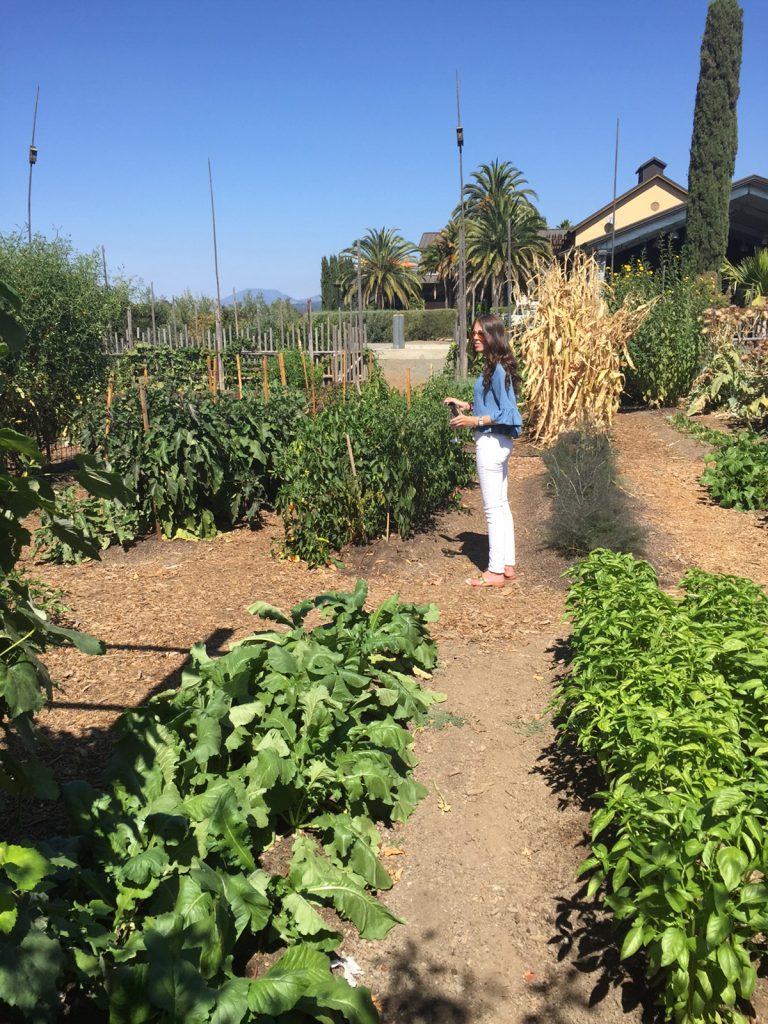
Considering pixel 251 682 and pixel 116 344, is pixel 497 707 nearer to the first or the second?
pixel 251 682

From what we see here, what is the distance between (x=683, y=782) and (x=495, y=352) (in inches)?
150

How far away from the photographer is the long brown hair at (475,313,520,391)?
19.1ft

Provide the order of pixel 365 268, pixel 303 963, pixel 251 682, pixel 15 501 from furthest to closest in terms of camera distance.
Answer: pixel 365 268 < pixel 251 682 < pixel 303 963 < pixel 15 501

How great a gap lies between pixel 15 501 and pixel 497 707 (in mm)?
3153

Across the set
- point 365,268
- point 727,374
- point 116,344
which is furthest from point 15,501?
point 365,268

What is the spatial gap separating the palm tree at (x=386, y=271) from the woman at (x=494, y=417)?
156 feet

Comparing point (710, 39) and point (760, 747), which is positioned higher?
point (710, 39)

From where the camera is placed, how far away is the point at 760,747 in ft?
8.80

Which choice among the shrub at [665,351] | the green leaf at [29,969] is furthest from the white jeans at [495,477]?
the shrub at [665,351]

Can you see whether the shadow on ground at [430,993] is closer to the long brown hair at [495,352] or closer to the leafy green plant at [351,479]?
the long brown hair at [495,352]

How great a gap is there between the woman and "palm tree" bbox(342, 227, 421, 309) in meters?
47.6

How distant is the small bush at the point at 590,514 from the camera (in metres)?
6.54

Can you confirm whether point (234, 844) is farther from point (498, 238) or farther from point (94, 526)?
point (498, 238)

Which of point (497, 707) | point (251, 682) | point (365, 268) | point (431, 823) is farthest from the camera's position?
point (365, 268)
